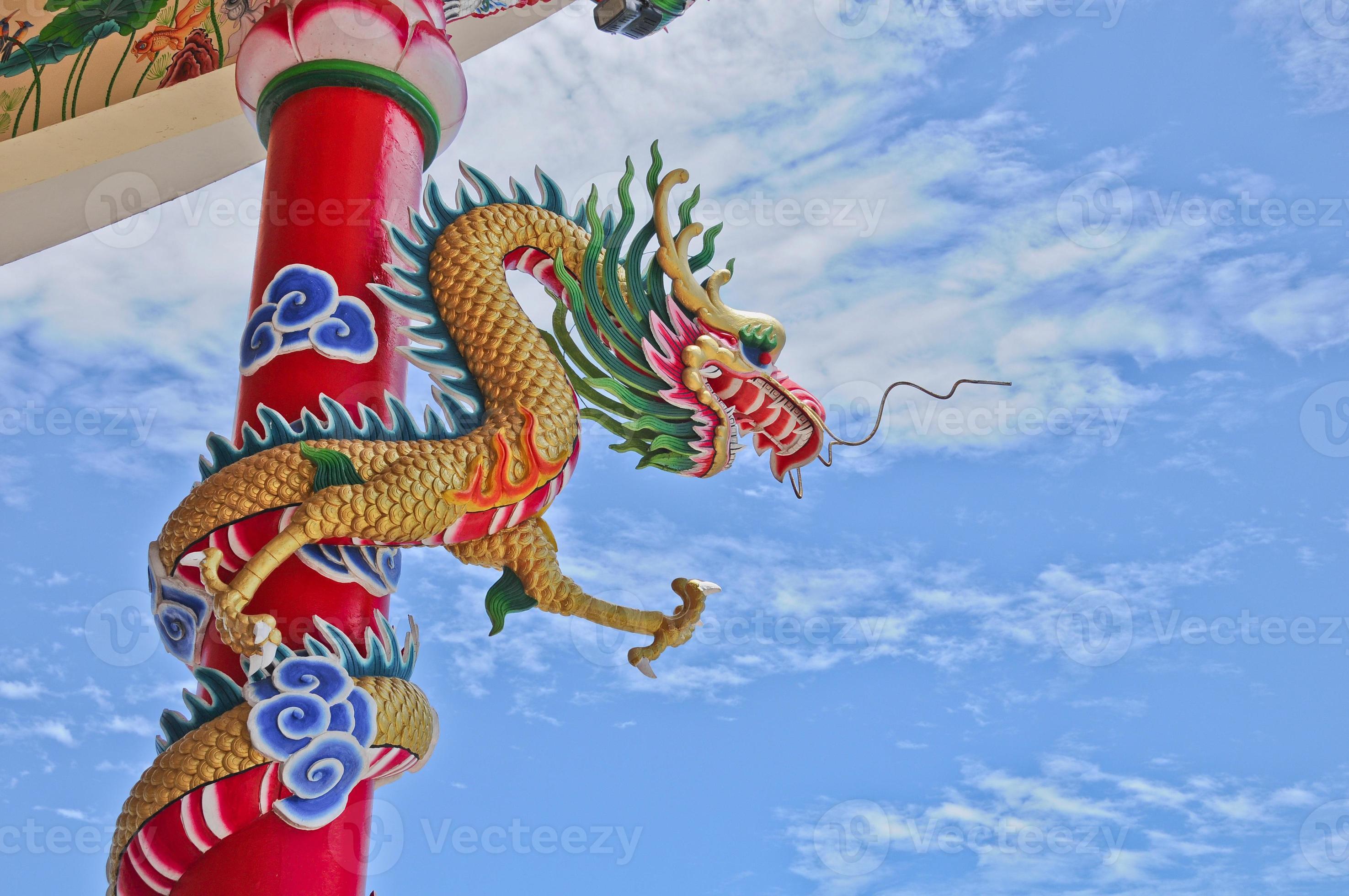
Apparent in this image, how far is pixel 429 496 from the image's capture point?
2.49m

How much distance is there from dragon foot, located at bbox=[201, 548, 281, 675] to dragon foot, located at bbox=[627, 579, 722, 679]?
82cm

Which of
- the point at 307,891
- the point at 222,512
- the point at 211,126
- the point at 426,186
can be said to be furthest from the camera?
the point at 211,126

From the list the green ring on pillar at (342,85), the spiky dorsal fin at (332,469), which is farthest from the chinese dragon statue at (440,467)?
the green ring on pillar at (342,85)

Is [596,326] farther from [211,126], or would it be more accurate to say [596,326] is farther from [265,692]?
[211,126]

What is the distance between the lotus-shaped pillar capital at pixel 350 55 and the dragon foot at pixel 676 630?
1.23 metres

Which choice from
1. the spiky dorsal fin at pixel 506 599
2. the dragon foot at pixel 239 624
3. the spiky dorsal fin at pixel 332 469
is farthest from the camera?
the spiky dorsal fin at pixel 506 599

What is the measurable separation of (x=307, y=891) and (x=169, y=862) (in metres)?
0.25

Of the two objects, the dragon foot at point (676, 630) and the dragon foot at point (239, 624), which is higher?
the dragon foot at point (676, 630)

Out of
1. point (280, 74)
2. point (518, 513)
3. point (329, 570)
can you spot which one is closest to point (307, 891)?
point (329, 570)

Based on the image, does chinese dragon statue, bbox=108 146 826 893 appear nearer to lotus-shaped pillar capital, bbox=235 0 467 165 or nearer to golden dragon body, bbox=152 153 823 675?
golden dragon body, bbox=152 153 823 675

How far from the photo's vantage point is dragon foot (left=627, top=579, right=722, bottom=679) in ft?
9.55

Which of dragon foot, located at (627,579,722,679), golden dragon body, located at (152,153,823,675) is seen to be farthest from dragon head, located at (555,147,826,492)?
dragon foot, located at (627,579,722,679)

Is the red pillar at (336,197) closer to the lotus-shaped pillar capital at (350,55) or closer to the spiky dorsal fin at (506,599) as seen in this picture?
the lotus-shaped pillar capital at (350,55)

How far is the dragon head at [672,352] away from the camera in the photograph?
2.96m
